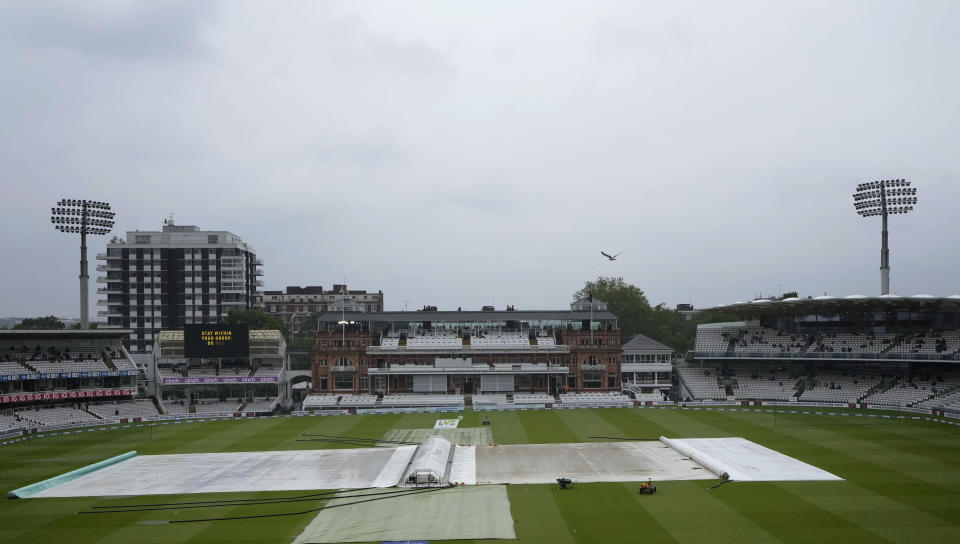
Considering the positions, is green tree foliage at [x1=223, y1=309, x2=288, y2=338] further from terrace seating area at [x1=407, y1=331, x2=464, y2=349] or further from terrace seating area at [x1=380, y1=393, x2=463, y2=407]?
terrace seating area at [x1=380, y1=393, x2=463, y2=407]

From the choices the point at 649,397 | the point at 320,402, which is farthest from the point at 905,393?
the point at 320,402

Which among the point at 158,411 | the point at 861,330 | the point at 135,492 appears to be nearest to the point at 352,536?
the point at 135,492

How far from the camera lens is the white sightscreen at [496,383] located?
260 ft

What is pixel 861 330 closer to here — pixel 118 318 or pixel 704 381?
pixel 704 381

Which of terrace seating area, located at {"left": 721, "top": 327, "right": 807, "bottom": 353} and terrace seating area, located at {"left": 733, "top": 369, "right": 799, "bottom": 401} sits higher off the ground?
terrace seating area, located at {"left": 721, "top": 327, "right": 807, "bottom": 353}

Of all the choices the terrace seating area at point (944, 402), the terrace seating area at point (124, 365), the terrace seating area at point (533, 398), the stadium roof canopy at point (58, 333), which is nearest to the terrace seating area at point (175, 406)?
the terrace seating area at point (124, 365)

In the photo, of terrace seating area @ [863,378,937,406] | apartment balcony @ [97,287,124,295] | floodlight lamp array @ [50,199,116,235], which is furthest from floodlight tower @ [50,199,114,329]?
terrace seating area @ [863,378,937,406]

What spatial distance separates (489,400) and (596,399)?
11.3 metres

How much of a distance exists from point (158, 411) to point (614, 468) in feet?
168

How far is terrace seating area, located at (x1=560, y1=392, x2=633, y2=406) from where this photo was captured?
7375 centimetres

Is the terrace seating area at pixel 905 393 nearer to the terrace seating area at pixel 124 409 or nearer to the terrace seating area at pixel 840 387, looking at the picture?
the terrace seating area at pixel 840 387

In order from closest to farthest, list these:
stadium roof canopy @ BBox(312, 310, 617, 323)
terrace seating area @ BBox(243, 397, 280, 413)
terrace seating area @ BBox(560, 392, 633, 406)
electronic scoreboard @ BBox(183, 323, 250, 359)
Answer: terrace seating area @ BBox(560, 392, 633, 406)
terrace seating area @ BBox(243, 397, 280, 413)
electronic scoreboard @ BBox(183, 323, 250, 359)
stadium roof canopy @ BBox(312, 310, 617, 323)

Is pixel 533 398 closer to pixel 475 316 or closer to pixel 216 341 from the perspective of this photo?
pixel 475 316

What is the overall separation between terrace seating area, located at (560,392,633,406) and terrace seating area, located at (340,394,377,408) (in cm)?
2003
